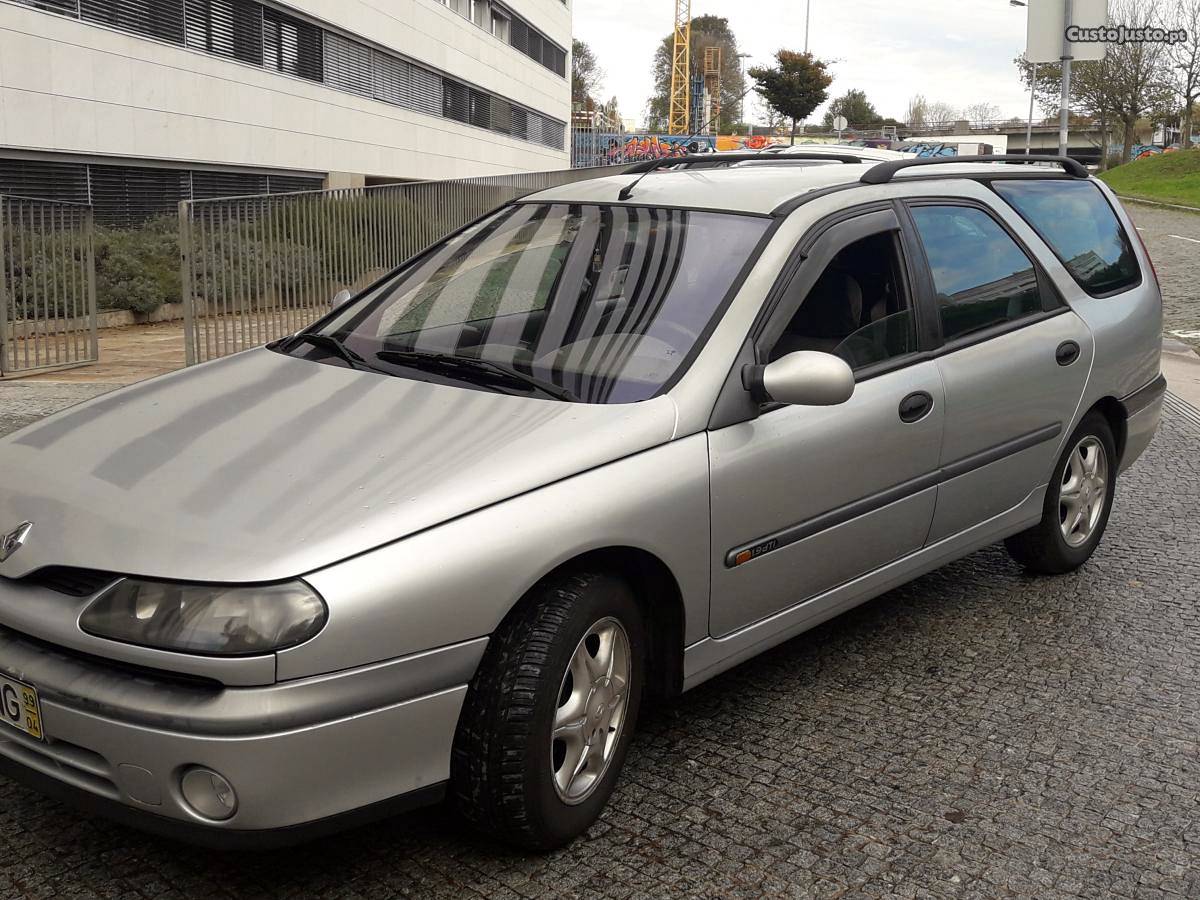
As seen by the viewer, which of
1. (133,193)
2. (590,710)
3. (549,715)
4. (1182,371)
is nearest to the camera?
(549,715)

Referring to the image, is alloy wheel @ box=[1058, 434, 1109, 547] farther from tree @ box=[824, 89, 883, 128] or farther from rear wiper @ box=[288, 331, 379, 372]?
tree @ box=[824, 89, 883, 128]

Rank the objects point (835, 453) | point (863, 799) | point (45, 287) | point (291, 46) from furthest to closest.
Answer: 1. point (291, 46)
2. point (45, 287)
3. point (835, 453)
4. point (863, 799)

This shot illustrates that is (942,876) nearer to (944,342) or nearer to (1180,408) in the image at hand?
(944,342)

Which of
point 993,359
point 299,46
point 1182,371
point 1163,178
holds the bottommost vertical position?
point 1182,371

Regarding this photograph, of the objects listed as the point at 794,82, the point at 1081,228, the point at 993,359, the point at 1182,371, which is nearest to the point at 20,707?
the point at 993,359

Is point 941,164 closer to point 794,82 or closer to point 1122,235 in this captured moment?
point 1122,235

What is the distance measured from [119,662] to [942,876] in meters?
1.99

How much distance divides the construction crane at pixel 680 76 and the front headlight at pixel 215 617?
109 metres

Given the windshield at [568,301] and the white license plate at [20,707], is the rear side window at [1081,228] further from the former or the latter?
the white license plate at [20,707]

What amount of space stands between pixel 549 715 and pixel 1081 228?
12.0ft

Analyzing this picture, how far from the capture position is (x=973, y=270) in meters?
4.67

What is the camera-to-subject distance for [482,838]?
3.18 metres

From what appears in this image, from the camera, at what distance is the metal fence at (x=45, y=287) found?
34.7ft

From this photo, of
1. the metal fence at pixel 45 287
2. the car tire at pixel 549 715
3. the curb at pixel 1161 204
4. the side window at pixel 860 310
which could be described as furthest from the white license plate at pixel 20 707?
the curb at pixel 1161 204
